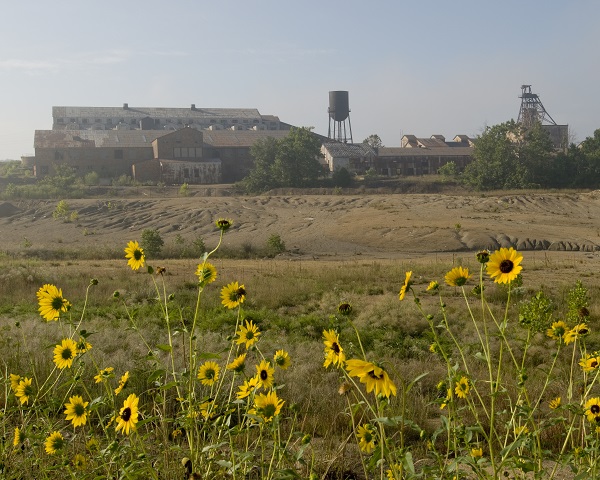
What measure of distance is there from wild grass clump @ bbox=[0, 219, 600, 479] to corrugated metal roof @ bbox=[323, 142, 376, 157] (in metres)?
38.5

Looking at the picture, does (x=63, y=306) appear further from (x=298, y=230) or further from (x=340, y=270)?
(x=298, y=230)

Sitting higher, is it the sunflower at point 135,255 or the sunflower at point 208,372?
the sunflower at point 135,255

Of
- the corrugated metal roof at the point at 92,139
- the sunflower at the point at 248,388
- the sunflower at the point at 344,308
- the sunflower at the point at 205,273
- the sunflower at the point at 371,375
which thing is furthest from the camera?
the corrugated metal roof at the point at 92,139

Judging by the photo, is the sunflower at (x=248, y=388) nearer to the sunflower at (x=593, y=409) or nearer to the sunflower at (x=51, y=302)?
the sunflower at (x=51, y=302)

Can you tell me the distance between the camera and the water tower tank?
81.2 metres

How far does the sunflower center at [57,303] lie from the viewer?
347 cm

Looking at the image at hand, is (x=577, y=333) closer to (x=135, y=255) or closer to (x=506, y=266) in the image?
(x=506, y=266)

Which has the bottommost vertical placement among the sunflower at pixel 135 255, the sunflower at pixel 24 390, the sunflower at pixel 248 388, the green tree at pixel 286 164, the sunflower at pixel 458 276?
the sunflower at pixel 24 390

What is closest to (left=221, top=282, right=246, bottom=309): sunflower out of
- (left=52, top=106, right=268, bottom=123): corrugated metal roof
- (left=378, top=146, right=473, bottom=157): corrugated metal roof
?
(left=378, top=146, right=473, bottom=157): corrugated metal roof

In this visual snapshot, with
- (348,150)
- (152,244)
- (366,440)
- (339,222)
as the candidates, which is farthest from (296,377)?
(348,150)

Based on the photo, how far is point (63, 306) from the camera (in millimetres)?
3477

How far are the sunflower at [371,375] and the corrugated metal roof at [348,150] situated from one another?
6093cm

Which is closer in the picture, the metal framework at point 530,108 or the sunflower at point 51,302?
the sunflower at point 51,302

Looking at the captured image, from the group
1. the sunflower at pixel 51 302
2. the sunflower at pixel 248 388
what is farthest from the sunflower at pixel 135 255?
the sunflower at pixel 248 388
